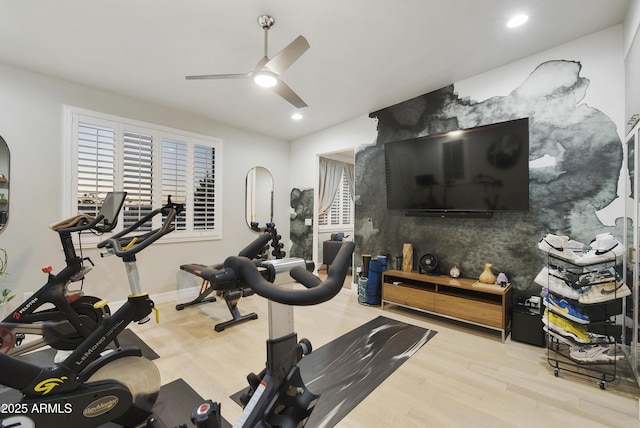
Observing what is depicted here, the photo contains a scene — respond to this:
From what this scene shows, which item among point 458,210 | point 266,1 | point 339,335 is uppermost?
point 266,1

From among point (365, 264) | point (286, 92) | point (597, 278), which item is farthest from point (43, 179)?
point (597, 278)

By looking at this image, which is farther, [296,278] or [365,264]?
[365,264]

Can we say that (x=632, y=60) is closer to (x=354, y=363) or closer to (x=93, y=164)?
(x=354, y=363)

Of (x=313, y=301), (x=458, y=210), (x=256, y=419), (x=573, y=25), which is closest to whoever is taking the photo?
(x=313, y=301)

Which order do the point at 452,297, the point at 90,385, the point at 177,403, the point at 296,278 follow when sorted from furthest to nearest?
the point at 452,297 < the point at 177,403 < the point at 90,385 < the point at 296,278

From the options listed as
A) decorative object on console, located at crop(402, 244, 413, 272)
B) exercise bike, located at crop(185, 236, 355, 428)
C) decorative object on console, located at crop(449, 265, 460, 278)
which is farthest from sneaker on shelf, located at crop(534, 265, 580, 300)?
exercise bike, located at crop(185, 236, 355, 428)

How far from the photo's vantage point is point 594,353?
6.88 ft

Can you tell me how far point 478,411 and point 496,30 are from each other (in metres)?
3.01

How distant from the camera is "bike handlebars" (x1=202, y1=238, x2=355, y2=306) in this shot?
29.1 inches

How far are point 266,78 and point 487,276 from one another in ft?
9.77

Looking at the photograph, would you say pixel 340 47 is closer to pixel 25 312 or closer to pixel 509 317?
pixel 509 317

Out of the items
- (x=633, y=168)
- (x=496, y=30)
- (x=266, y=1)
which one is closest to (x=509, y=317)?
(x=633, y=168)

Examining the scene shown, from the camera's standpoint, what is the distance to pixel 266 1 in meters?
2.04

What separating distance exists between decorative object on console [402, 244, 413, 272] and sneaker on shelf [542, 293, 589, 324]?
151 cm
